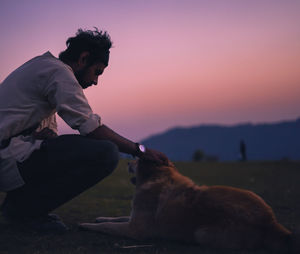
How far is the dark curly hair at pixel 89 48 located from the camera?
3.61 metres

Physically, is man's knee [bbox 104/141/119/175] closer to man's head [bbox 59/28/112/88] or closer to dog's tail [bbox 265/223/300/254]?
man's head [bbox 59/28/112/88]

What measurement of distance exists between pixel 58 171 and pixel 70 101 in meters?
0.83

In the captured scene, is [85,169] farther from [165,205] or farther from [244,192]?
[244,192]

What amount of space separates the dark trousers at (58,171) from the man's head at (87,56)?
0.69 m

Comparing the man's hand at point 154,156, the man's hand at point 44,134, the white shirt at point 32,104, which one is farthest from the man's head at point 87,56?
the man's hand at point 154,156

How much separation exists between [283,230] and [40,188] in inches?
93.6

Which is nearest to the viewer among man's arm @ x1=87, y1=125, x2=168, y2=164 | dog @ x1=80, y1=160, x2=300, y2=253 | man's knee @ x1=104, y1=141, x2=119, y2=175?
dog @ x1=80, y1=160, x2=300, y2=253

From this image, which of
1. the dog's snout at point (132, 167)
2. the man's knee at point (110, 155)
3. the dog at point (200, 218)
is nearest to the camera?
the dog at point (200, 218)

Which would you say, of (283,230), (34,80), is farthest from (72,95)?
(283,230)

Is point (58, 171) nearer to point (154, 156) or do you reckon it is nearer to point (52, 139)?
point (52, 139)

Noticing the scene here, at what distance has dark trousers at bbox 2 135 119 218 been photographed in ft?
11.1

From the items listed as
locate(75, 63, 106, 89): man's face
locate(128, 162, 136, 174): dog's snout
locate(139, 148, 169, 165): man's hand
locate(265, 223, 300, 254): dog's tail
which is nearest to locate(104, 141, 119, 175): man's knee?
locate(139, 148, 169, 165): man's hand

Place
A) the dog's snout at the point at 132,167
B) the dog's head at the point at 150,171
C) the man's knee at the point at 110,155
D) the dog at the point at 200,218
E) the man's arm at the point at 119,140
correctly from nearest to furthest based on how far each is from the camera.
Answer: the dog at the point at 200,218
the man's arm at the point at 119,140
the man's knee at the point at 110,155
the dog's head at the point at 150,171
the dog's snout at the point at 132,167

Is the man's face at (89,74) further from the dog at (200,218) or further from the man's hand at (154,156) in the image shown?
the dog at (200,218)
